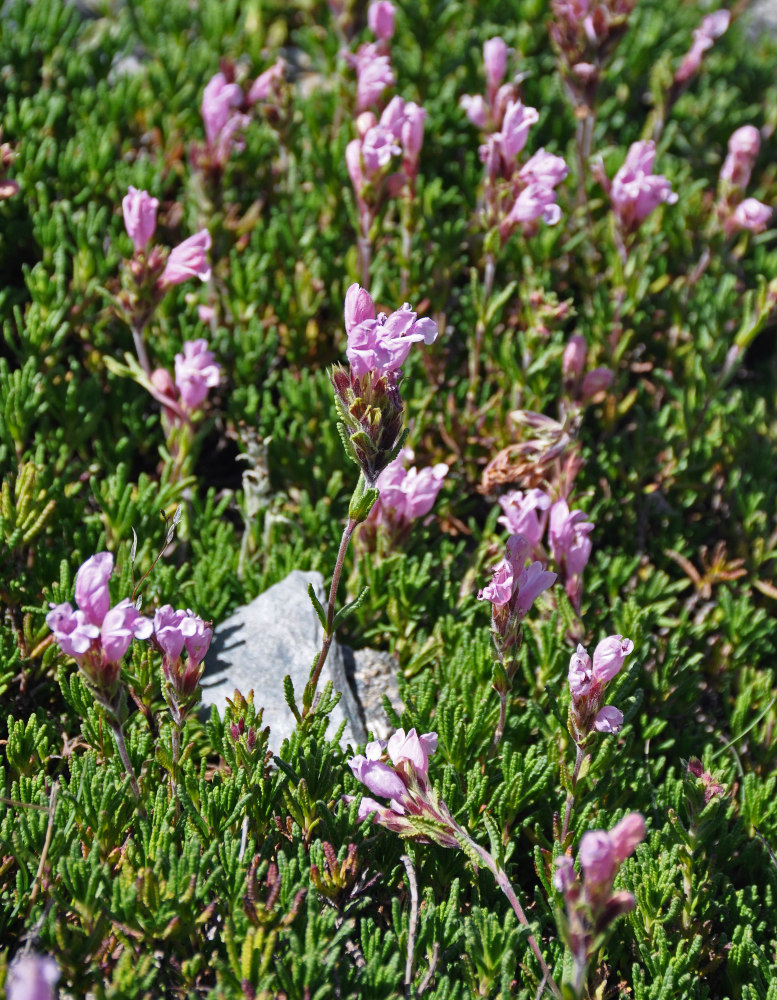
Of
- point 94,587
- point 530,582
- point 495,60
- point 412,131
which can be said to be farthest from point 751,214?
point 94,587

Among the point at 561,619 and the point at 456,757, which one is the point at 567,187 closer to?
the point at 561,619

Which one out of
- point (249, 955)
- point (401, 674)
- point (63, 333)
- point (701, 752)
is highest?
point (63, 333)

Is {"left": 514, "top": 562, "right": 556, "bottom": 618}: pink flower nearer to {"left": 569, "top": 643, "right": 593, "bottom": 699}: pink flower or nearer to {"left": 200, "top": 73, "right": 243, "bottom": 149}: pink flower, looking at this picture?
{"left": 569, "top": 643, "right": 593, "bottom": 699}: pink flower

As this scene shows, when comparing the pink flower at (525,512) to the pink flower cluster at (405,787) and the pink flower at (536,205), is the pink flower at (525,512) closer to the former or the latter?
the pink flower cluster at (405,787)

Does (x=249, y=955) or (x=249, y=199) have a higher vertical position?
(x=249, y=199)

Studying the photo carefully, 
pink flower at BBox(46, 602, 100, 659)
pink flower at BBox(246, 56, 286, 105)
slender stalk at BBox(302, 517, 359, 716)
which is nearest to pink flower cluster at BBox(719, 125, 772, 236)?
pink flower at BBox(246, 56, 286, 105)

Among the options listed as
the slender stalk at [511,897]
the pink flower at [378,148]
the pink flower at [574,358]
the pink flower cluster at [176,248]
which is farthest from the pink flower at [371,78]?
the slender stalk at [511,897]

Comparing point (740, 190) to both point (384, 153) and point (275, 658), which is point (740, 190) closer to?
point (384, 153)

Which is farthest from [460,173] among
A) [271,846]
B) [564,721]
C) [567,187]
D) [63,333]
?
[271,846]
